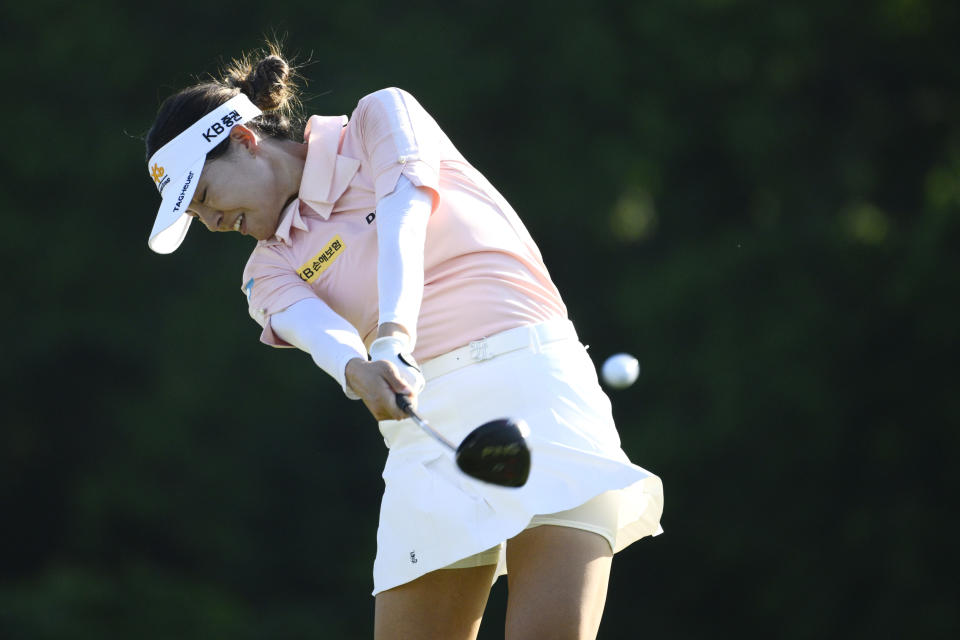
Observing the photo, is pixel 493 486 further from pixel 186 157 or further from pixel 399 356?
pixel 186 157

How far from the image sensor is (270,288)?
2.65 metres

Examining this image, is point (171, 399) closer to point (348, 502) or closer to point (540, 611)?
point (348, 502)

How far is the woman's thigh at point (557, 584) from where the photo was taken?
7.63 ft

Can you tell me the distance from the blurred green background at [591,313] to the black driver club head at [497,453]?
A: 613 cm

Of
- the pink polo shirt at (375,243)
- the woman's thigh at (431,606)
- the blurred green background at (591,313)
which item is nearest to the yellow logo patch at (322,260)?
the pink polo shirt at (375,243)

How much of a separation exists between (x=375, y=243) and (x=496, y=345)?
0.28 m

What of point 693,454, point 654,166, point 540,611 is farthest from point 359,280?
point 654,166


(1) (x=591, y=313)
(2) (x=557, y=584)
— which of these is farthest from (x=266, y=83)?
(1) (x=591, y=313)

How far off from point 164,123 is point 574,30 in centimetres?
654

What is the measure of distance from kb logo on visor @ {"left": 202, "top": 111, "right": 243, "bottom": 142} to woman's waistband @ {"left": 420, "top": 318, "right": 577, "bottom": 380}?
0.55 m

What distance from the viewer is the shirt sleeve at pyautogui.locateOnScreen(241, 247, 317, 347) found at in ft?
8.52

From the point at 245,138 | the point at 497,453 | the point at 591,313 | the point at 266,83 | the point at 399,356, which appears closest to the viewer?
the point at 497,453

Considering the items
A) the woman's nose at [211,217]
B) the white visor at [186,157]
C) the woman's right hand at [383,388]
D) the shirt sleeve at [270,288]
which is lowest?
the woman's right hand at [383,388]

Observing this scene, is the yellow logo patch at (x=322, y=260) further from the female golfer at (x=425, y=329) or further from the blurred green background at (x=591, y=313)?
the blurred green background at (x=591, y=313)
